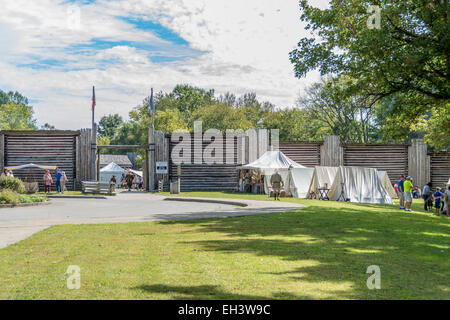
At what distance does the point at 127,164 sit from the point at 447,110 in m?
64.8

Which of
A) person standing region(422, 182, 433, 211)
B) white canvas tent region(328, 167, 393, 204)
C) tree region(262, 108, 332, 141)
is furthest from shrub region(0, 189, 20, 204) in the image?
tree region(262, 108, 332, 141)

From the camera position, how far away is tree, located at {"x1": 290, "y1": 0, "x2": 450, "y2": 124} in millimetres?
16016

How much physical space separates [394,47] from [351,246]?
31.1 feet

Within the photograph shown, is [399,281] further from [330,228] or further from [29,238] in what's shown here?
[29,238]

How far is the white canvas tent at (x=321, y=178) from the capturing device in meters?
27.8

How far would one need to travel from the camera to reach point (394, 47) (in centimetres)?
1645

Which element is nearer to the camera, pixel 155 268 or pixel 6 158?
pixel 155 268

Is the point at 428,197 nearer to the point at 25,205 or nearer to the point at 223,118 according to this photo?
the point at 25,205

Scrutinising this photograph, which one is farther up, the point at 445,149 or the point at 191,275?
the point at 445,149

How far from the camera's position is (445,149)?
37.2 metres

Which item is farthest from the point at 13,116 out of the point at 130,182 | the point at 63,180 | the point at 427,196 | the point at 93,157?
the point at 427,196

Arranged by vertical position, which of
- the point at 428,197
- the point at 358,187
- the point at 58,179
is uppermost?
the point at 58,179

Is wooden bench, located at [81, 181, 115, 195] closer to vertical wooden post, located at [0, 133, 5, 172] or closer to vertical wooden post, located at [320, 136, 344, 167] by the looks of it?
vertical wooden post, located at [0, 133, 5, 172]
